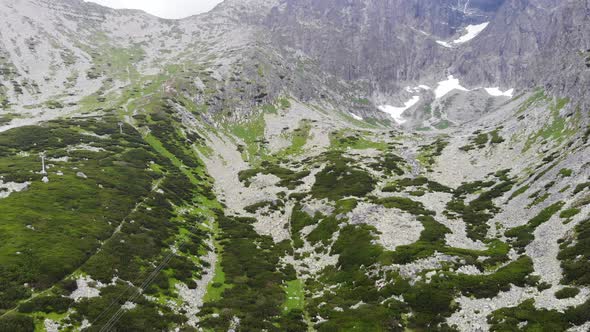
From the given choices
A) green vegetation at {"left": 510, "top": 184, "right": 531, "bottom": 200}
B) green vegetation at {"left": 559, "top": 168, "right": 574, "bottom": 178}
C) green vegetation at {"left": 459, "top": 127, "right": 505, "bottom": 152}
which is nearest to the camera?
green vegetation at {"left": 559, "top": 168, "right": 574, "bottom": 178}

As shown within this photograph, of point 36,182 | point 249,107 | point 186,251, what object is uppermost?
point 249,107

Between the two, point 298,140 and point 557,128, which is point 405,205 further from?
point 298,140

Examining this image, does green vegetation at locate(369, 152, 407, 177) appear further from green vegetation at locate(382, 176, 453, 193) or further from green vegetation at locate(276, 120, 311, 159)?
green vegetation at locate(276, 120, 311, 159)

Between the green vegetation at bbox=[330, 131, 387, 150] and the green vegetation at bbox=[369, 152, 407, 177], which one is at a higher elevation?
the green vegetation at bbox=[330, 131, 387, 150]

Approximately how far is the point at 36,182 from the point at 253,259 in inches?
1371

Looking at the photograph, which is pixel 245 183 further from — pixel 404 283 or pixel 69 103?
pixel 69 103

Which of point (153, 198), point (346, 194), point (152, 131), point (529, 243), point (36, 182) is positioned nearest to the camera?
point (529, 243)

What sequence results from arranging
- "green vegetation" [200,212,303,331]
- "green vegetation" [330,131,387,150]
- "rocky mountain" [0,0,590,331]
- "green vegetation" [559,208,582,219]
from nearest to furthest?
"rocky mountain" [0,0,590,331], "green vegetation" [200,212,303,331], "green vegetation" [559,208,582,219], "green vegetation" [330,131,387,150]

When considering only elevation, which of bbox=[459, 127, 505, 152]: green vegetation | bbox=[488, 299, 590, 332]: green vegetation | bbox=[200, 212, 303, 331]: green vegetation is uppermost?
bbox=[459, 127, 505, 152]: green vegetation

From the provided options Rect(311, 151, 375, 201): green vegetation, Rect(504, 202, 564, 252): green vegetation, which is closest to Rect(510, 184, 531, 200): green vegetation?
Rect(504, 202, 564, 252): green vegetation

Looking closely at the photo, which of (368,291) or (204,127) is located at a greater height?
(204,127)

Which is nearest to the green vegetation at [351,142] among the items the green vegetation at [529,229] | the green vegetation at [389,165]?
the green vegetation at [389,165]

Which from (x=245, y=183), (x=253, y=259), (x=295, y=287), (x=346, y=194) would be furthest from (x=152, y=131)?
(x=295, y=287)

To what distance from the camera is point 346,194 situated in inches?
2894
